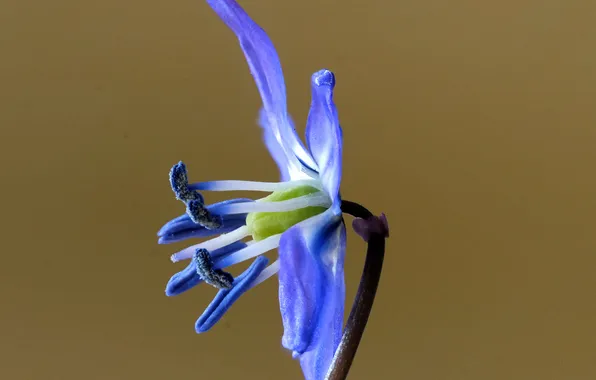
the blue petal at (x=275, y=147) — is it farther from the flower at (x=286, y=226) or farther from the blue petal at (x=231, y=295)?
the blue petal at (x=231, y=295)

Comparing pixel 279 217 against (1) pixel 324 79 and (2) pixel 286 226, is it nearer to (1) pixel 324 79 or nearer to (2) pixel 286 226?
(2) pixel 286 226

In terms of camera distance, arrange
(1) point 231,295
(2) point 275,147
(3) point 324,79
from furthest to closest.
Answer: (2) point 275,147
(1) point 231,295
(3) point 324,79

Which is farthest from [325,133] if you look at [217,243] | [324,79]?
[217,243]

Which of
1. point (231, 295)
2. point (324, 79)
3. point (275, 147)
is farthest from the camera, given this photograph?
point (275, 147)

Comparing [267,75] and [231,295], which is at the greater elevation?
[267,75]

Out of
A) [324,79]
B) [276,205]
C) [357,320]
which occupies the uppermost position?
[324,79]

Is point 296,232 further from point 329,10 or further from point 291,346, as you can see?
point 329,10

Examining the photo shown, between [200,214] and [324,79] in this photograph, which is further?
[200,214]
